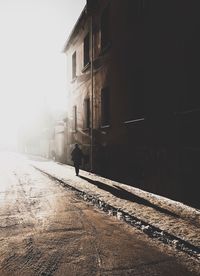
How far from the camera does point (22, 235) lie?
16.6 ft

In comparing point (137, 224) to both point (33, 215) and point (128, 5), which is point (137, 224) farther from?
point (128, 5)

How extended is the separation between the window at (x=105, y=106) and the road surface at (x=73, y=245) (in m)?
7.42

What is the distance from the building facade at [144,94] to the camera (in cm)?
816

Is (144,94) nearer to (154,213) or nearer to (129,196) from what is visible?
(129,196)

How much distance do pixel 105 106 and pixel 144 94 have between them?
13.5 ft

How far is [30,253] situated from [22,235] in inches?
34.3

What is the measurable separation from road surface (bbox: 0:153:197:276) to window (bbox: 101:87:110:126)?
292 inches

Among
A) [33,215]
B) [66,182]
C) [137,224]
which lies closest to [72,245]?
[137,224]

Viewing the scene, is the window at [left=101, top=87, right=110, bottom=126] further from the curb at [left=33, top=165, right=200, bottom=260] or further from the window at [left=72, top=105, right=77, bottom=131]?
the curb at [left=33, top=165, right=200, bottom=260]

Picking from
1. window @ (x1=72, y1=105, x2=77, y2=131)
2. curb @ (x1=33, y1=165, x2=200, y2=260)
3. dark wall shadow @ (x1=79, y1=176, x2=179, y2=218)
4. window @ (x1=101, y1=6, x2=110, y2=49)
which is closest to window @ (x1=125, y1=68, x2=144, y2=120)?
dark wall shadow @ (x1=79, y1=176, x2=179, y2=218)

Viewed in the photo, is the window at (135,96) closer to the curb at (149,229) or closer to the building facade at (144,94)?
the building facade at (144,94)

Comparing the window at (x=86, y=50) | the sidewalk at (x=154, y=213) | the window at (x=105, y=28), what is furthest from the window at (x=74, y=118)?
the sidewalk at (x=154, y=213)

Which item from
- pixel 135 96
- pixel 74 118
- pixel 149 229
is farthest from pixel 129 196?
pixel 74 118

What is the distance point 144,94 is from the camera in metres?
10.5
